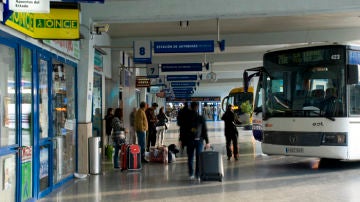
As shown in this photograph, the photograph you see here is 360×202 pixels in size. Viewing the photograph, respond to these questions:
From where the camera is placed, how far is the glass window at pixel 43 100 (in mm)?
8719

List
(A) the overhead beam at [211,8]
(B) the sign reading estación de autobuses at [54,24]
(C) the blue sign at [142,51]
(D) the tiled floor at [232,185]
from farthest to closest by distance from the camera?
(C) the blue sign at [142,51] < (A) the overhead beam at [211,8] < (D) the tiled floor at [232,185] < (B) the sign reading estación de autobuses at [54,24]

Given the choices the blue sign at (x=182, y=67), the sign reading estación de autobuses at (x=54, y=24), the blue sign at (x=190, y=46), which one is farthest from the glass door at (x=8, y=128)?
the blue sign at (x=182, y=67)

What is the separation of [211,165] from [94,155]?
2.86 metres

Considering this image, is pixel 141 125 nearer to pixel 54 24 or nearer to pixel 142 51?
pixel 142 51

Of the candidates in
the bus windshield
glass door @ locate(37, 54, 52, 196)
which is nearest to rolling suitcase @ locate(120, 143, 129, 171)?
glass door @ locate(37, 54, 52, 196)

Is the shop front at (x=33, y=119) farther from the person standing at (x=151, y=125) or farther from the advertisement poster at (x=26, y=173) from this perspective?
the person standing at (x=151, y=125)

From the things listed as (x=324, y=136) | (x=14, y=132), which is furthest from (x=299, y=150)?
(x=14, y=132)

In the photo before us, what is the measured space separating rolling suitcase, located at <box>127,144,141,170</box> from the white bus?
3313 millimetres

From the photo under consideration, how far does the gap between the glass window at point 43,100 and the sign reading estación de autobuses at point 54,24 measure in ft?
2.68

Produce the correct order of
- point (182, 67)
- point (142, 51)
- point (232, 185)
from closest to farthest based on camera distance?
point (232, 185)
point (142, 51)
point (182, 67)

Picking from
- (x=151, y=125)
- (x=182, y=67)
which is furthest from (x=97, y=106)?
(x=182, y=67)

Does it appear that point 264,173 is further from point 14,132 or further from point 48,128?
point 14,132

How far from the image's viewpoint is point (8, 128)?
→ 23.5ft

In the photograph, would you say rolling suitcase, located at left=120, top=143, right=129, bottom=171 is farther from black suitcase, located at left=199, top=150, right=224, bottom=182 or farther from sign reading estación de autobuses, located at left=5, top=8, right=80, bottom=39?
sign reading estación de autobuses, located at left=5, top=8, right=80, bottom=39
